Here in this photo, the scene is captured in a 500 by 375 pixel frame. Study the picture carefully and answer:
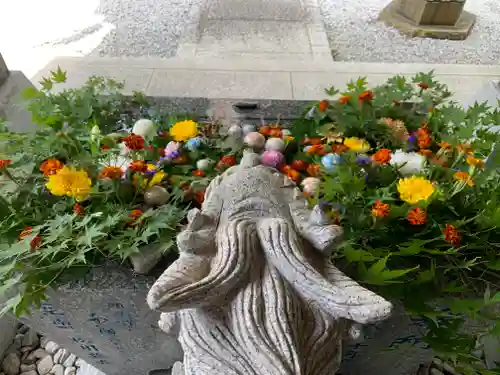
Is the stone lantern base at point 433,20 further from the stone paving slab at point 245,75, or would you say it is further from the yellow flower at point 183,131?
the yellow flower at point 183,131

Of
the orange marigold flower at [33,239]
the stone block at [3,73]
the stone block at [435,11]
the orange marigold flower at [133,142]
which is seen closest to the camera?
the orange marigold flower at [33,239]

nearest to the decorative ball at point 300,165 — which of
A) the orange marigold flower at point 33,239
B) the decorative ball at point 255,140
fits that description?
the decorative ball at point 255,140

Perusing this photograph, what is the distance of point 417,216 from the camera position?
95cm

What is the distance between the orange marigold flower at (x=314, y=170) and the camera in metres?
1.18

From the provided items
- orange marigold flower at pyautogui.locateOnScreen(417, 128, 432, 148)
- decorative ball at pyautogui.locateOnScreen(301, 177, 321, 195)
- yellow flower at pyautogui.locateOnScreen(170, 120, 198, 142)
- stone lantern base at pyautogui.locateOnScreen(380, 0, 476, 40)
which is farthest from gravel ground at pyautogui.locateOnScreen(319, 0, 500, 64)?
decorative ball at pyautogui.locateOnScreen(301, 177, 321, 195)

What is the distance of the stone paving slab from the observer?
2.50 meters

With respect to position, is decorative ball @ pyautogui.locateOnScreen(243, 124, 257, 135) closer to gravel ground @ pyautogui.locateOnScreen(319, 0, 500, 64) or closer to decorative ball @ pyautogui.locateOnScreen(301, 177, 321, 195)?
decorative ball @ pyautogui.locateOnScreen(301, 177, 321, 195)

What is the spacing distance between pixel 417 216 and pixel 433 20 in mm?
3221

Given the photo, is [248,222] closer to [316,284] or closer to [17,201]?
[316,284]

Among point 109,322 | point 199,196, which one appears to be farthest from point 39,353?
point 199,196

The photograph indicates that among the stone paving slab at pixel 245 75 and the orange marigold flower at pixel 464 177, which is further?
the stone paving slab at pixel 245 75

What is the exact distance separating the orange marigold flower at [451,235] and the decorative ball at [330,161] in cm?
29

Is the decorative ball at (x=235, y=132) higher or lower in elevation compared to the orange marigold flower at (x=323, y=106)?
lower

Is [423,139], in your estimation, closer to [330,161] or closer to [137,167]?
[330,161]
